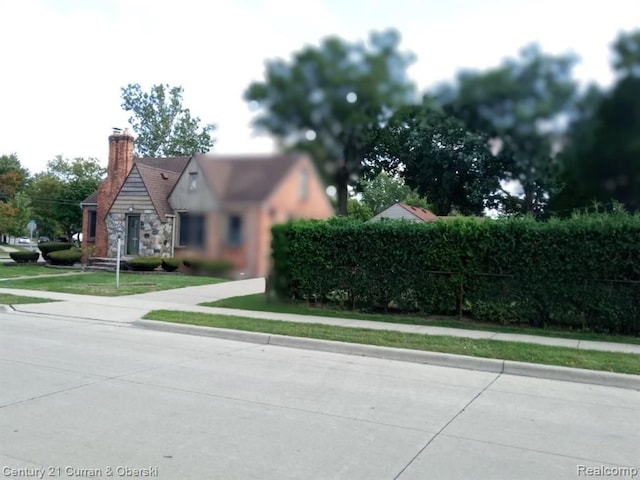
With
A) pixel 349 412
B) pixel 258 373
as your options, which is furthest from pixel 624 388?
pixel 258 373

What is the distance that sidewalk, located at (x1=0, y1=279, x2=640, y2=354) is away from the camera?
31.2 ft

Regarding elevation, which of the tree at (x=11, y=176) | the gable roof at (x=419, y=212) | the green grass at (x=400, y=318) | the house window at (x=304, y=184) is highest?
the tree at (x=11, y=176)

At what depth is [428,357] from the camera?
8078 mm

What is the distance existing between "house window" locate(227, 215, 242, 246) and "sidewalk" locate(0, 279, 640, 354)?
6.05m

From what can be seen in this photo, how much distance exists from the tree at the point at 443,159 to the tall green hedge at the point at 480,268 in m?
1.91

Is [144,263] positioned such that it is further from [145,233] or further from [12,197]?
[12,197]

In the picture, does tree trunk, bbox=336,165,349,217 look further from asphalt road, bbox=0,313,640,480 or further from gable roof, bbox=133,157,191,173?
gable roof, bbox=133,157,191,173

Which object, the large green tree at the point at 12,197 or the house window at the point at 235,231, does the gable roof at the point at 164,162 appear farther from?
the large green tree at the point at 12,197

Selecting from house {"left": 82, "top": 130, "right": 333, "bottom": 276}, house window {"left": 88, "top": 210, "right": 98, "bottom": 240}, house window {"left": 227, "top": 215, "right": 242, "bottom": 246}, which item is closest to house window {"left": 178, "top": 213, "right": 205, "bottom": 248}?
house {"left": 82, "top": 130, "right": 333, "bottom": 276}

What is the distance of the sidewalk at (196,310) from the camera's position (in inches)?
375

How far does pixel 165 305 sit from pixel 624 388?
9998mm

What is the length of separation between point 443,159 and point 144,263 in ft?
41.2

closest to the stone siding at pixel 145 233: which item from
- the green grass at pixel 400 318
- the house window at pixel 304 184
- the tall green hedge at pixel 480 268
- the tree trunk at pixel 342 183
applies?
the green grass at pixel 400 318

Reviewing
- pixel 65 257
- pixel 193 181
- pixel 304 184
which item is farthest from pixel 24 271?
pixel 304 184
